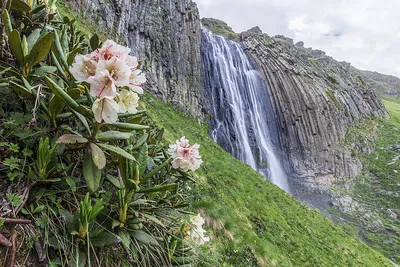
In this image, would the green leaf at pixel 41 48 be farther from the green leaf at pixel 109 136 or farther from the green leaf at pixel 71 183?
the green leaf at pixel 71 183

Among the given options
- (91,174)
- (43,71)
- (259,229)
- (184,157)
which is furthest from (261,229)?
(43,71)

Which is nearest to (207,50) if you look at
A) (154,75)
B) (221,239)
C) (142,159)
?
(154,75)

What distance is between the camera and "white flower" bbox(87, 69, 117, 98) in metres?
1.63

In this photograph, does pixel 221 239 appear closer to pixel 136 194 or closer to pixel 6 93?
pixel 136 194

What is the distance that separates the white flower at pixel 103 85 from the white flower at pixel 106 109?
0.04m

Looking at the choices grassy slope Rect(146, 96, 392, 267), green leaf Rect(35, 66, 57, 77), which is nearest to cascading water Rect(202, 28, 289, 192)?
grassy slope Rect(146, 96, 392, 267)

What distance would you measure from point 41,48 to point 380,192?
3633 cm

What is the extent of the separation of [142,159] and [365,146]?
1568 inches

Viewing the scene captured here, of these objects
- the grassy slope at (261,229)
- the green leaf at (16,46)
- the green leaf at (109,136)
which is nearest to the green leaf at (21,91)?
the green leaf at (16,46)

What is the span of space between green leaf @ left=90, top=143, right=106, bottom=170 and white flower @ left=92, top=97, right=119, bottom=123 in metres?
0.34

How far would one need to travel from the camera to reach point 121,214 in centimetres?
201

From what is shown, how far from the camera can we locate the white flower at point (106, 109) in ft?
5.48

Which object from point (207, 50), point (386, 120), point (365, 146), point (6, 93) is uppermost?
point (386, 120)

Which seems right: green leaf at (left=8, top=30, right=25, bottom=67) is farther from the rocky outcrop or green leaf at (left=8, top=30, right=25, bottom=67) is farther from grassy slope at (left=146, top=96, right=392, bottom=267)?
the rocky outcrop
